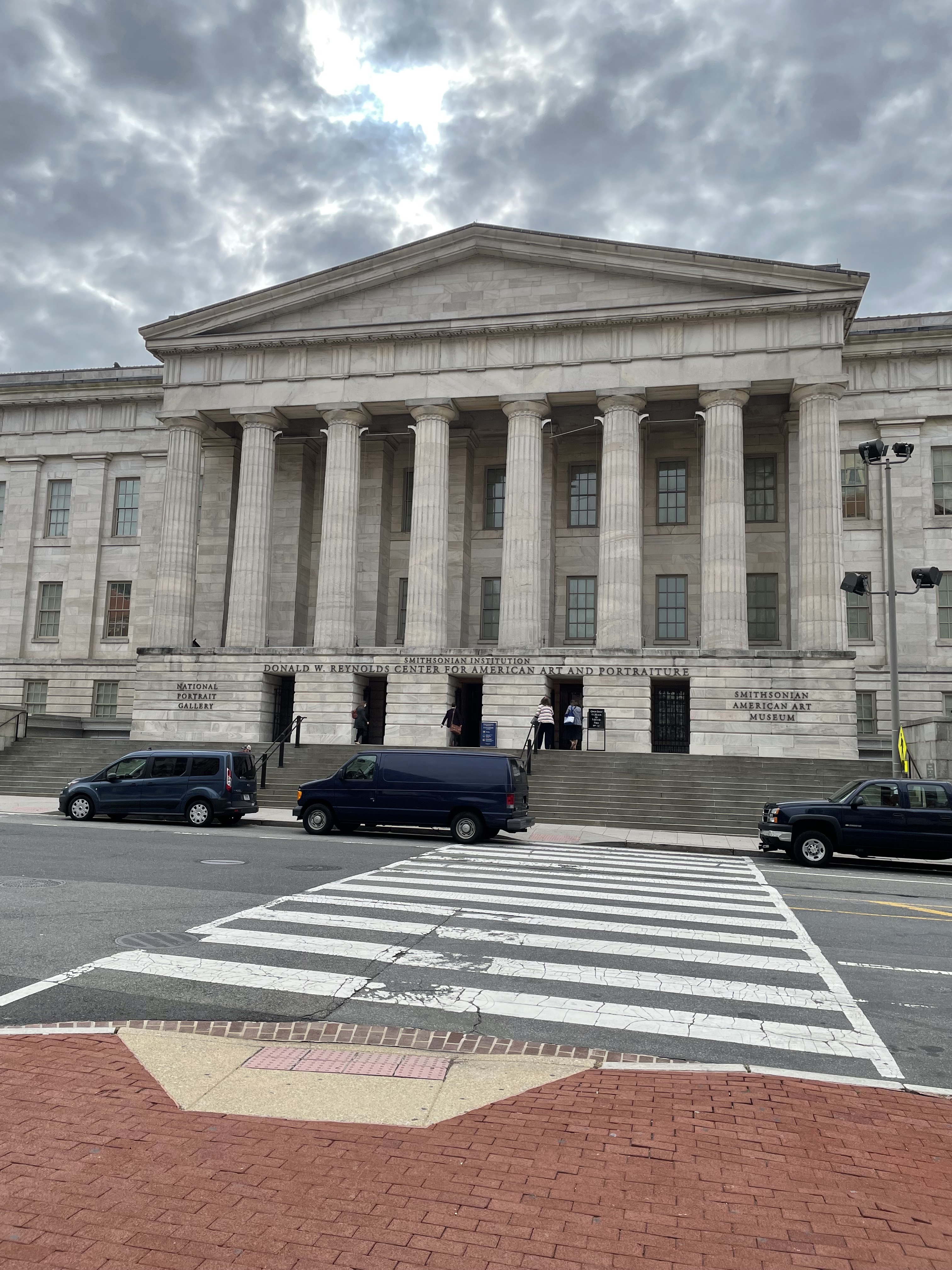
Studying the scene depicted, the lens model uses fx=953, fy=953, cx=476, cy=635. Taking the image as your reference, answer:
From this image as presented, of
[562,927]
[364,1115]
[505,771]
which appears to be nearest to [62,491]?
[505,771]

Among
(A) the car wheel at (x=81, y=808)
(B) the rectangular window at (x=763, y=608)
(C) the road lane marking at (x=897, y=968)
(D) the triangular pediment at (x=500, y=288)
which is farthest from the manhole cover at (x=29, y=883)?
(B) the rectangular window at (x=763, y=608)

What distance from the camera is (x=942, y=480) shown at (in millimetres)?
37812

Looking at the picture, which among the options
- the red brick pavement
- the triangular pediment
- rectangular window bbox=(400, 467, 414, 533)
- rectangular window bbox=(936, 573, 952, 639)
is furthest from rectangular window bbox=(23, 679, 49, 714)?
the red brick pavement

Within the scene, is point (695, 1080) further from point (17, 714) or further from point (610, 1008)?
point (17, 714)

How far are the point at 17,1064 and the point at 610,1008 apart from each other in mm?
4012

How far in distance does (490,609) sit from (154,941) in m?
32.1

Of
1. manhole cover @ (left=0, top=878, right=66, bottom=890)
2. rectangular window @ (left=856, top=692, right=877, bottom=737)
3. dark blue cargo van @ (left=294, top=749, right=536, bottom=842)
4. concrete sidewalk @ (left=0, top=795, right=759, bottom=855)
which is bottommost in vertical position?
concrete sidewalk @ (left=0, top=795, right=759, bottom=855)

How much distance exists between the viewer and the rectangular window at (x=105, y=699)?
145ft

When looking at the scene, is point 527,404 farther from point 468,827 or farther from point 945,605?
point 468,827

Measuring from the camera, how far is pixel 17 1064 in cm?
548

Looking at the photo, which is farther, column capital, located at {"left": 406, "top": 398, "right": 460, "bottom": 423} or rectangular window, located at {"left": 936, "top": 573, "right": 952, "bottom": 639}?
rectangular window, located at {"left": 936, "top": 573, "right": 952, "bottom": 639}

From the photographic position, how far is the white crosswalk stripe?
6621 millimetres

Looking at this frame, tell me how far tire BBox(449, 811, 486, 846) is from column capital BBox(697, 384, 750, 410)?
21450 millimetres

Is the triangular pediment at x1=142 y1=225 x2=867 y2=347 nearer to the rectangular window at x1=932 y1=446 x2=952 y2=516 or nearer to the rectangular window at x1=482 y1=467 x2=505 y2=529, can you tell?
the rectangular window at x1=482 y1=467 x2=505 y2=529
